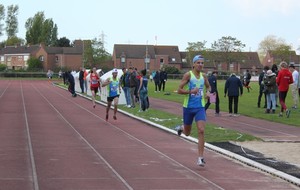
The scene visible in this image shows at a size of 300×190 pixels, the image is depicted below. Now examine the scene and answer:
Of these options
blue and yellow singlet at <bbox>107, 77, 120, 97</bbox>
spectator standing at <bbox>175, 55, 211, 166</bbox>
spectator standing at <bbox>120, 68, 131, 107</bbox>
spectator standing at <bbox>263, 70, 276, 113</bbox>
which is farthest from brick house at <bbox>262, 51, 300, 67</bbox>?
spectator standing at <bbox>175, 55, 211, 166</bbox>

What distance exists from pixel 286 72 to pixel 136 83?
326 inches

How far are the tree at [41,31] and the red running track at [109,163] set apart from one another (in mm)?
138853

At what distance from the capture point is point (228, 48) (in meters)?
110

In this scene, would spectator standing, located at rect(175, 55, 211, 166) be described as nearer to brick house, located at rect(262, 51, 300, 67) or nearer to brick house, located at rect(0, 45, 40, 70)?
brick house, located at rect(262, 51, 300, 67)

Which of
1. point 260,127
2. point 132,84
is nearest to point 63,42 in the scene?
point 132,84

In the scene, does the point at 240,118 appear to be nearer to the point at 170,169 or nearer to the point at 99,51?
the point at 170,169

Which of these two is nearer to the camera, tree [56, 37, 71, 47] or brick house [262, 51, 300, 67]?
brick house [262, 51, 300, 67]

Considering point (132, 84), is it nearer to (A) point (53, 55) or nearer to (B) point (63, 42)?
(A) point (53, 55)

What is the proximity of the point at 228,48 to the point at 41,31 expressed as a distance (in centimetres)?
6239

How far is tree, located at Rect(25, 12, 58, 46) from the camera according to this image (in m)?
152

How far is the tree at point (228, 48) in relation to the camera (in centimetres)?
10900

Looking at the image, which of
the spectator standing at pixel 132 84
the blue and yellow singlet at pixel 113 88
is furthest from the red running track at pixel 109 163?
the spectator standing at pixel 132 84

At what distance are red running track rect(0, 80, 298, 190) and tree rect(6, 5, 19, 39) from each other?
126 meters

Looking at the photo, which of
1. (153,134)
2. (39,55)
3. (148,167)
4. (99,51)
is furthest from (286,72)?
(39,55)
